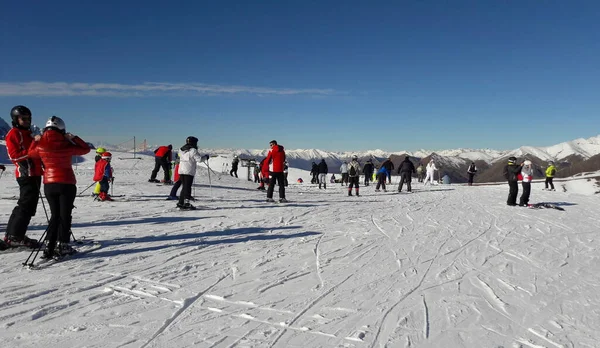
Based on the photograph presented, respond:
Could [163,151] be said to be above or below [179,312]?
above

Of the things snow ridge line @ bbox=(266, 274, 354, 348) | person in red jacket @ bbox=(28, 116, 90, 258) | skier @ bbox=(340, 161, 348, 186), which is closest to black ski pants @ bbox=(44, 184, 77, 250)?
person in red jacket @ bbox=(28, 116, 90, 258)

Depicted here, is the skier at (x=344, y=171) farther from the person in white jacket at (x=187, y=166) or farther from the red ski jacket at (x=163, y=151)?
the person in white jacket at (x=187, y=166)

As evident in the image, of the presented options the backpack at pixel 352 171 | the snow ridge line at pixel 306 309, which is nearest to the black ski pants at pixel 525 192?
the backpack at pixel 352 171

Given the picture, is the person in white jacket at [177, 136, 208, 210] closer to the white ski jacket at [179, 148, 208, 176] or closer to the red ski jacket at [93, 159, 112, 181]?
the white ski jacket at [179, 148, 208, 176]

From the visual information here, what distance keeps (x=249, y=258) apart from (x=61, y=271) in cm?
229

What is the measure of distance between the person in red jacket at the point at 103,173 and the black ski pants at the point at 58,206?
6.57 meters

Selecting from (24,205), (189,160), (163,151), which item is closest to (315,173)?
(163,151)

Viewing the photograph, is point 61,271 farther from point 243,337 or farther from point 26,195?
point 243,337

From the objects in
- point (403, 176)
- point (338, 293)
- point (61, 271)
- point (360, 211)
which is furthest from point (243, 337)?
point (403, 176)

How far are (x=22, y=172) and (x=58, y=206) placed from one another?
0.92 metres

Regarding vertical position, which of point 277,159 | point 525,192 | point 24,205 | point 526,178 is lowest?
Result: point 525,192

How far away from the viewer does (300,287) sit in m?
4.28

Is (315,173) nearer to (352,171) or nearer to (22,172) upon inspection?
(352,171)

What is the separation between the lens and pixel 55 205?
4.72 m
